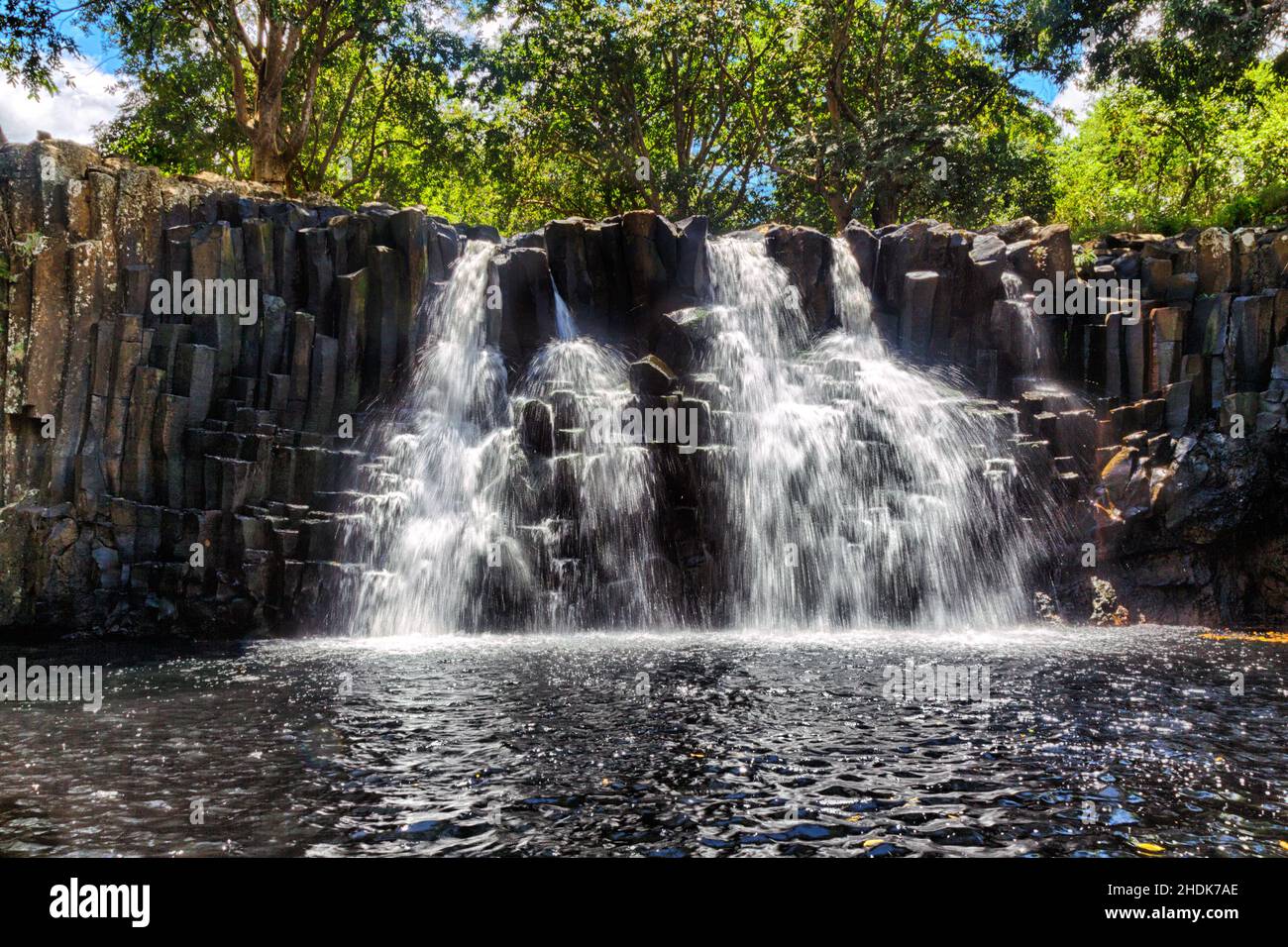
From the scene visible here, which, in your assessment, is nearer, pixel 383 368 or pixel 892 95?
pixel 383 368

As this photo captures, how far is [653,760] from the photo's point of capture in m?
8.03

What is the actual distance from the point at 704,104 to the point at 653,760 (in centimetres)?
3604

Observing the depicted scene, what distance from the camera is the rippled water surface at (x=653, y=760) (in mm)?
6355

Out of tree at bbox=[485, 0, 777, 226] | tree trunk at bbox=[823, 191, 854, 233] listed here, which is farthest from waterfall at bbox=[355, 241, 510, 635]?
tree trunk at bbox=[823, 191, 854, 233]

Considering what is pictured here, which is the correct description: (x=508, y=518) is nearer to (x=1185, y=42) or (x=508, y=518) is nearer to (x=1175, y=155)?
(x=1185, y=42)

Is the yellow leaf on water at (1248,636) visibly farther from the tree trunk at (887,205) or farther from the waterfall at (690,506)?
the tree trunk at (887,205)

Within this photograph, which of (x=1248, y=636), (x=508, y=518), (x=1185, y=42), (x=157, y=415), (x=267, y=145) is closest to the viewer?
(x=1248, y=636)

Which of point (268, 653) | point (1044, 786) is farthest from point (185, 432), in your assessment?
point (1044, 786)

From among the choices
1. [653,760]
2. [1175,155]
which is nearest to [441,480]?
[653,760]

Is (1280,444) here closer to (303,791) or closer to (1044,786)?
(1044,786)

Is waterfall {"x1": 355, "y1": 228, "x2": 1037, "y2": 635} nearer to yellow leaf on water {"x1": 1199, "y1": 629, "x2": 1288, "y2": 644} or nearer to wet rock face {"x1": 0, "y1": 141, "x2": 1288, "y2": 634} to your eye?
wet rock face {"x1": 0, "y1": 141, "x2": 1288, "y2": 634}

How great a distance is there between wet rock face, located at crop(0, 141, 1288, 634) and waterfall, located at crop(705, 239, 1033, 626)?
2.81ft

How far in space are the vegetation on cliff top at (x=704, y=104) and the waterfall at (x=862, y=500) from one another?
443 inches

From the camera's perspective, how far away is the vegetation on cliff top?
1132 inches
